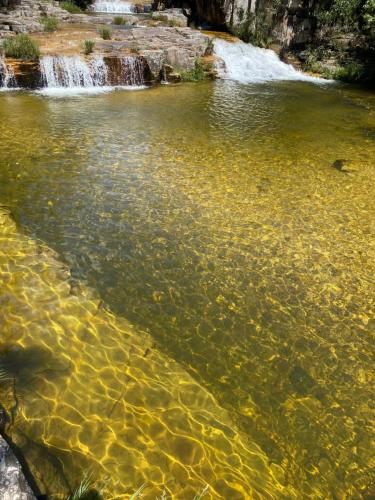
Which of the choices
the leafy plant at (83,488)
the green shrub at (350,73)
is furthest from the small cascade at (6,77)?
the leafy plant at (83,488)

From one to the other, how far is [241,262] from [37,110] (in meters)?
10.3

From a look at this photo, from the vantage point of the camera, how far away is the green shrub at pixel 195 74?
60.6ft

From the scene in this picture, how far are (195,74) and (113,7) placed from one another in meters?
16.7

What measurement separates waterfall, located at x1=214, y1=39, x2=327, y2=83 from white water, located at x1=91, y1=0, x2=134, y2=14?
Answer: 12735mm

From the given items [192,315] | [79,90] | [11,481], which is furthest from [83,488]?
[79,90]

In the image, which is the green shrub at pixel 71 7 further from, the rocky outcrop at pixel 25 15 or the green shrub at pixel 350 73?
the green shrub at pixel 350 73

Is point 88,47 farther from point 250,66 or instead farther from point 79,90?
point 250,66

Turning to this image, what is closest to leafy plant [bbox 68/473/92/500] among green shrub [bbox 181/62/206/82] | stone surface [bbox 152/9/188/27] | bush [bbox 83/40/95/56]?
bush [bbox 83/40/95/56]

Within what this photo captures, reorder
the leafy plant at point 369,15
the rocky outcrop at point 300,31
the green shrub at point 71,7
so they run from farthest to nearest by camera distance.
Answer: the green shrub at point 71,7 → the rocky outcrop at point 300,31 → the leafy plant at point 369,15

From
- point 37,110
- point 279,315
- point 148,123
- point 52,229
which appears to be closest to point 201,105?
point 148,123

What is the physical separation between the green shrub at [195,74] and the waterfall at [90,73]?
2.07 meters

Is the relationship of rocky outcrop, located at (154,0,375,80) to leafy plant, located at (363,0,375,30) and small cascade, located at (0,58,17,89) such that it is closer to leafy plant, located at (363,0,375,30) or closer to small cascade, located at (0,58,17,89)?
leafy plant, located at (363,0,375,30)

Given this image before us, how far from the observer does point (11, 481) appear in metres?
2.56

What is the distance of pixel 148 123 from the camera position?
40.5 ft
